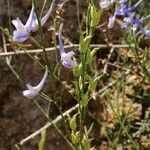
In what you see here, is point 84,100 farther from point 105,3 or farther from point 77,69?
point 105,3

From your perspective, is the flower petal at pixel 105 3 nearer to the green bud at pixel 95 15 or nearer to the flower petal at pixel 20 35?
the green bud at pixel 95 15

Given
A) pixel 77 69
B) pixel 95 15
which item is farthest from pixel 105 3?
pixel 77 69

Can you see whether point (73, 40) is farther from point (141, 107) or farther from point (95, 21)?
point (95, 21)

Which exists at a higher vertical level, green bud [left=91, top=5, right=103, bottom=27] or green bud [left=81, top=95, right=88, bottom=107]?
green bud [left=91, top=5, right=103, bottom=27]

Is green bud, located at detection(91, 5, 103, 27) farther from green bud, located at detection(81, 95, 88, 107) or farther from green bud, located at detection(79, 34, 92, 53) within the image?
green bud, located at detection(81, 95, 88, 107)

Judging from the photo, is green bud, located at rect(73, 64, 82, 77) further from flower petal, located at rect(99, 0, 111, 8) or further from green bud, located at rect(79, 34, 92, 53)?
flower petal, located at rect(99, 0, 111, 8)

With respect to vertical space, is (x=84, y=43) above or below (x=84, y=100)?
above

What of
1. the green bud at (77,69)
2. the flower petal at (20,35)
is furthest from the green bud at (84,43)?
the flower petal at (20,35)

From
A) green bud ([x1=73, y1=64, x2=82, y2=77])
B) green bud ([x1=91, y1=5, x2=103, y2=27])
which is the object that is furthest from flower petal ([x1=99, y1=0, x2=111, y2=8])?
green bud ([x1=73, y1=64, x2=82, y2=77])

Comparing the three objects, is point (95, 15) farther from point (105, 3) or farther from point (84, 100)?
point (84, 100)

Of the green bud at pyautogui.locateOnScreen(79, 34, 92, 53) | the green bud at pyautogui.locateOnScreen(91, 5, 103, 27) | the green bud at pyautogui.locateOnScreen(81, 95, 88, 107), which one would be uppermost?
the green bud at pyautogui.locateOnScreen(91, 5, 103, 27)

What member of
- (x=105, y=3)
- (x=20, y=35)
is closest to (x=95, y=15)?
(x=105, y=3)

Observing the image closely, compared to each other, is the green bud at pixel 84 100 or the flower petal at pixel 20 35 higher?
the flower petal at pixel 20 35
